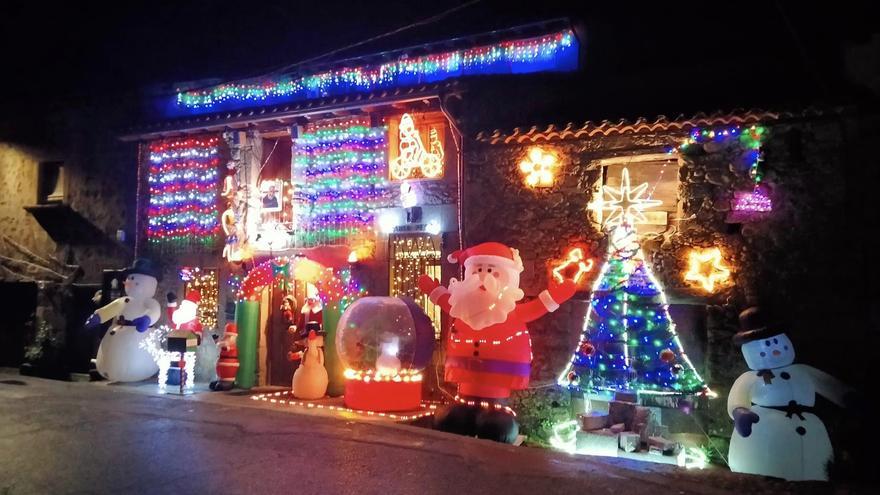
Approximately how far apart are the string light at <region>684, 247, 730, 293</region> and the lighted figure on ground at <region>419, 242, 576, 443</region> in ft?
5.61

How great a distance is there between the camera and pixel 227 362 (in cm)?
1180

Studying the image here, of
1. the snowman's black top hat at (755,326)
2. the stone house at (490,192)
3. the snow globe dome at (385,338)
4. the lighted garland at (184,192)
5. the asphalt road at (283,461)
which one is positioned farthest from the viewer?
the lighted garland at (184,192)

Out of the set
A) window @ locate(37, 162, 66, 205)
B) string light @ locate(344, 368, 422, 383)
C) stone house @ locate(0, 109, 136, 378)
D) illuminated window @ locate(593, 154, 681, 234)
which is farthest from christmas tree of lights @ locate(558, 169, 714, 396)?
window @ locate(37, 162, 66, 205)

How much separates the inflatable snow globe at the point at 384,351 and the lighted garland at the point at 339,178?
2.17m

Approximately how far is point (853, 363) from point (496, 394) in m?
4.33

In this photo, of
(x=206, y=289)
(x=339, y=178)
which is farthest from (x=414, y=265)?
(x=206, y=289)

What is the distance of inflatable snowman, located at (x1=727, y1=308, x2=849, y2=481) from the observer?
23.7 ft

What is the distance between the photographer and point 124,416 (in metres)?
9.17

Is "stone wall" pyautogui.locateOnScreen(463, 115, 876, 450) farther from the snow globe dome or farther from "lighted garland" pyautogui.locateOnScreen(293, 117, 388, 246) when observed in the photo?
"lighted garland" pyautogui.locateOnScreen(293, 117, 388, 246)

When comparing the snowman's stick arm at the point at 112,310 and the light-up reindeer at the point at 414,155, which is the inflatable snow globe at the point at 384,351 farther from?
the snowman's stick arm at the point at 112,310

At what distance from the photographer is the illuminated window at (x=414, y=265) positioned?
11.1 metres

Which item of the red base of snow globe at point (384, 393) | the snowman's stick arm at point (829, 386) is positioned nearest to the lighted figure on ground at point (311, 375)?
the red base of snow globe at point (384, 393)

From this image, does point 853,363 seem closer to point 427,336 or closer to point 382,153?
point 427,336

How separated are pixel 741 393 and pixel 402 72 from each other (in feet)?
25.6
